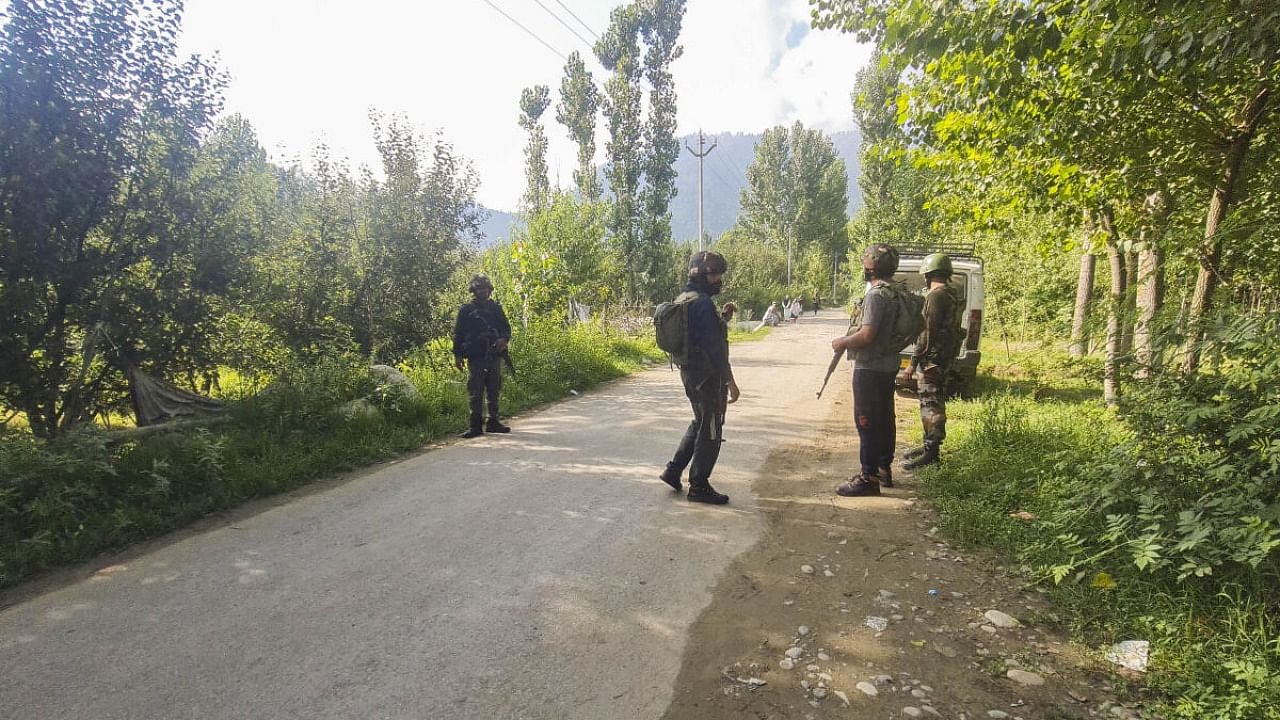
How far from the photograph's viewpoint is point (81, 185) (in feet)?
15.9

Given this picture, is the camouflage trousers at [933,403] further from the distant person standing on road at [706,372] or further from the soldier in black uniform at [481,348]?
the soldier in black uniform at [481,348]

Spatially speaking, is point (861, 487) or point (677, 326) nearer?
point (677, 326)

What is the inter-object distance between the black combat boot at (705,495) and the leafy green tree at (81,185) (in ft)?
16.8

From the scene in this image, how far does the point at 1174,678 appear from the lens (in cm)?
239

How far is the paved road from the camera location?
245 cm

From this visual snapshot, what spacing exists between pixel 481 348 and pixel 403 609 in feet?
13.6

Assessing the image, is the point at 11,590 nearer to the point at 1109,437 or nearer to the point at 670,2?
the point at 1109,437

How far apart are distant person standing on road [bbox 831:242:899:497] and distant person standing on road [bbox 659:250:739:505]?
101 cm

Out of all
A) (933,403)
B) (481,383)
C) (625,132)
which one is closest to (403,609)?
(481,383)

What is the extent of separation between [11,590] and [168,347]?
296 centimetres

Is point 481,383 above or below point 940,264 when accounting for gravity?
below

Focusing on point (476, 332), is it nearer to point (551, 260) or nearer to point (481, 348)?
point (481, 348)

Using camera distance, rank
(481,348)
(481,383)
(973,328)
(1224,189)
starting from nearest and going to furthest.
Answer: (1224,189)
(481,348)
(481,383)
(973,328)

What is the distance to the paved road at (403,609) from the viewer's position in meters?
2.45
